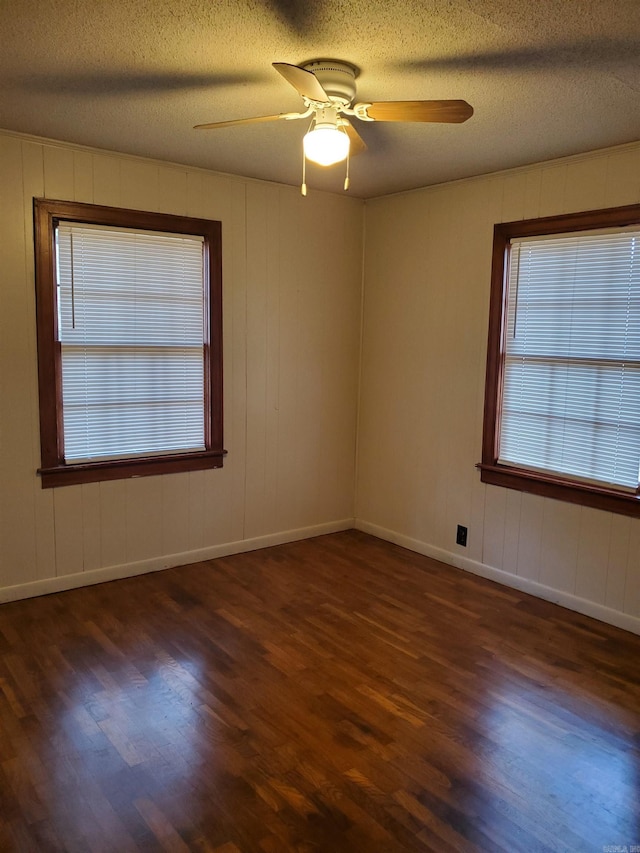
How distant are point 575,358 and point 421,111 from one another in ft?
6.10

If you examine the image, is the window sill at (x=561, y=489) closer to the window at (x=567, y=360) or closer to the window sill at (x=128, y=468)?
the window at (x=567, y=360)

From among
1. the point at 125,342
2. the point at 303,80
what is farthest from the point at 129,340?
the point at 303,80

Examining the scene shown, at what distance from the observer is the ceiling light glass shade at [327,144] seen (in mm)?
2484

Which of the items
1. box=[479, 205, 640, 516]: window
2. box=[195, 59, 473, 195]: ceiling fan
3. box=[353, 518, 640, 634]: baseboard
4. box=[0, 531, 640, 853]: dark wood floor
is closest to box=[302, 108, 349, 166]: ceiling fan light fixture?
box=[195, 59, 473, 195]: ceiling fan

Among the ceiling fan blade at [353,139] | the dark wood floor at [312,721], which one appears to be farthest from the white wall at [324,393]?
the ceiling fan blade at [353,139]

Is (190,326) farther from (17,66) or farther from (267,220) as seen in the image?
(17,66)

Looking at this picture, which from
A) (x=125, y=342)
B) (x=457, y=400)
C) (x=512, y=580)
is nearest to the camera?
(x=125, y=342)

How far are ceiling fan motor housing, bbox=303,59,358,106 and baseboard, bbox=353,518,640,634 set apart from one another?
2.93 m

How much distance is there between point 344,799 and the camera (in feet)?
7.12

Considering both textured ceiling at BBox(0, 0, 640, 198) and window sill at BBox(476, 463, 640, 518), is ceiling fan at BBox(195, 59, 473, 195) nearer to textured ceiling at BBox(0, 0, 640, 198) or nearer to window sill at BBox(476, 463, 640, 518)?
textured ceiling at BBox(0, 0, 640, 198)

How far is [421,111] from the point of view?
93.7 inches

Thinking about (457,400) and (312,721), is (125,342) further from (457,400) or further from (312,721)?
(312,721)

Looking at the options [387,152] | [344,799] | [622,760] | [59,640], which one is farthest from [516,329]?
[59,640]

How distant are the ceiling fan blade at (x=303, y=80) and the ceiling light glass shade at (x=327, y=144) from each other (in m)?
0.14
